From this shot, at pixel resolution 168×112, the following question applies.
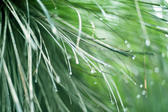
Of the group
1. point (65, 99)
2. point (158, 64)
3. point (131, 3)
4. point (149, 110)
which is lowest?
point (149, 110)

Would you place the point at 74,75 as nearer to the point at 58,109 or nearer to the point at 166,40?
the point at 58,109

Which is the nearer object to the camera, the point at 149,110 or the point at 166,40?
the point at 166,40

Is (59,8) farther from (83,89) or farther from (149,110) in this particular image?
(149,110)

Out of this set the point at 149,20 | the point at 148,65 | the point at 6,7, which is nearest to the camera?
the point at 6,7

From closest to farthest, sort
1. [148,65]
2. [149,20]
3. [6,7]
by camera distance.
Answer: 1. [6,7]
2. [149,20]
3. [148,65]


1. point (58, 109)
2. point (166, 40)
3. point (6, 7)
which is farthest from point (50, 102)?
point (166, 40)

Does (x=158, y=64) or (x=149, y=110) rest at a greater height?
(x=158, y=64)

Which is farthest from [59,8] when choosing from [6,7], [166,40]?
[166,40]
